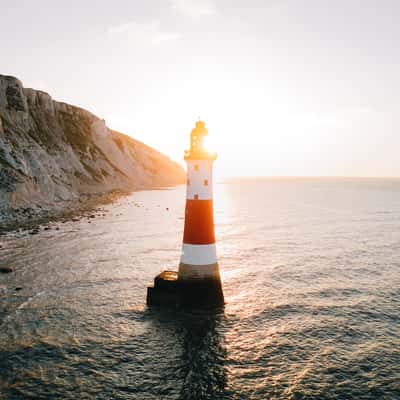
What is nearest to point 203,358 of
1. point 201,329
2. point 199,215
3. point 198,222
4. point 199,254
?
point 201,329

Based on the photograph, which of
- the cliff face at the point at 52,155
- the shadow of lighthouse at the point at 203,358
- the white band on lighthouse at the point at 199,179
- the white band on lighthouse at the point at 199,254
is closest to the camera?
the shadow of lighthouse at the point at 203,358

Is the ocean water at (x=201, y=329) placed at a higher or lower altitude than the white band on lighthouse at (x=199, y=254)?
lower

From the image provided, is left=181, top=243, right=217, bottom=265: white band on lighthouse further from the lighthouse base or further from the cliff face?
the cliff face

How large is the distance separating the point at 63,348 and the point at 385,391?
1305 cm

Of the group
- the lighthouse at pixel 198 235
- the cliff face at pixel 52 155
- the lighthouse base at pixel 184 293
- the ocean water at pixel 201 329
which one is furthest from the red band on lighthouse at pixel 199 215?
the cliff face at pixel 52 155

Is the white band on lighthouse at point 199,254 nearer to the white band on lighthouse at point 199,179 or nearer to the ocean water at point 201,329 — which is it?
the white band on lighthouse at point 199,179

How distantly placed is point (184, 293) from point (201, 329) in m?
2.26

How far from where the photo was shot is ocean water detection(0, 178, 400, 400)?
12.2 m

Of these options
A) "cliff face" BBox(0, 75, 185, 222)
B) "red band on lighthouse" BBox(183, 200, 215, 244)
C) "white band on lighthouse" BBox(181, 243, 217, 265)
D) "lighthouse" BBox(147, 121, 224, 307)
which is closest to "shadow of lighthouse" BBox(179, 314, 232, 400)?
"lighthouse" BBox(147, 121, 224, 307)

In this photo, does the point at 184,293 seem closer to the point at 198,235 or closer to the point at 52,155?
the point at 198,235

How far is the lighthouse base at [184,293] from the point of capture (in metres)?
17.6

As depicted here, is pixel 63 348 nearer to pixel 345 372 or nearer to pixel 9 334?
pixel 9 334

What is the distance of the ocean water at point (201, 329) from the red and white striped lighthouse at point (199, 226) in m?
1.80

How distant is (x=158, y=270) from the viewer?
26.3 meters
